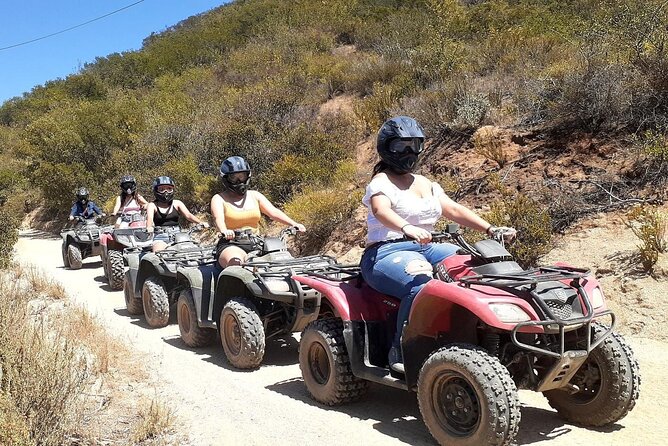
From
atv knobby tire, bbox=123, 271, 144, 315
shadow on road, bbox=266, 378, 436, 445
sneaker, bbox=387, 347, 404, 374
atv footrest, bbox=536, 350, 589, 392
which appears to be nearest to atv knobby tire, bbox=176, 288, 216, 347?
shadow on road, bbox=266, 378, 436, 445

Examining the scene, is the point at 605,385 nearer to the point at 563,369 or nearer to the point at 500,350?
the point at 563,369

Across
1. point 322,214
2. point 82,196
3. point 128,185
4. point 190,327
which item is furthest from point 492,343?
point 82,196

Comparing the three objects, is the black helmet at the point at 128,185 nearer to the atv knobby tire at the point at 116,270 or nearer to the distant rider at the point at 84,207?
the atv knobby tire at the point at 116,270

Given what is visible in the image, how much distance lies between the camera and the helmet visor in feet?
22.1

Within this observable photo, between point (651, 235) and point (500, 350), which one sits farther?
point (651, 235)

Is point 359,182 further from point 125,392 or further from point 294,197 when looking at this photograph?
point 125,392

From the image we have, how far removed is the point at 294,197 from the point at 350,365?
837 cm

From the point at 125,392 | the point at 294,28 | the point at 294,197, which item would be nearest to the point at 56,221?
the point at 294,28

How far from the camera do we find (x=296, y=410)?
459 centimetres

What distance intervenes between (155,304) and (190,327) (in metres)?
1.06

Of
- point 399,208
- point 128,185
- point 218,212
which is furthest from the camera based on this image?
point 128,185

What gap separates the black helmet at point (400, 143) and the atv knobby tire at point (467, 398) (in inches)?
55.5

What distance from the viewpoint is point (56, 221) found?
2355cm

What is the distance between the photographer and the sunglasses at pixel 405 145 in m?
4.42
